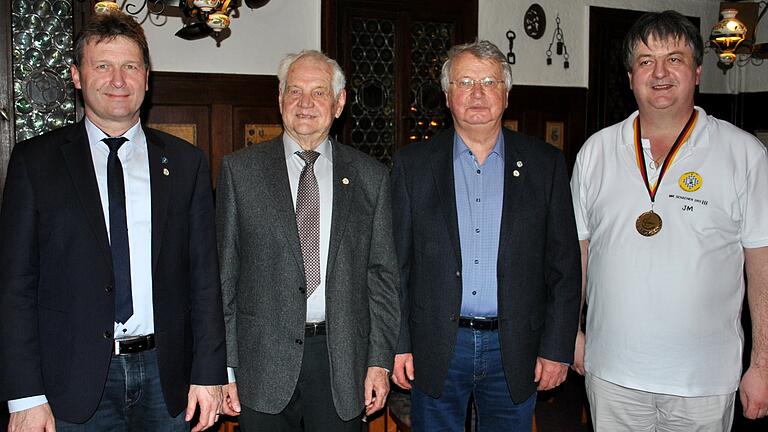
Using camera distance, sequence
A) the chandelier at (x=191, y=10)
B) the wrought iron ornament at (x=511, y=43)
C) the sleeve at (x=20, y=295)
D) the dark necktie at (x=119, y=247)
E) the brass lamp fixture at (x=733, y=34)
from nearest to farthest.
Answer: the sleeve at (x=20, y=295) < the dark necktie at (x=119, y=247) < the chandelier at (x=191, y=10) < the brass lamp fixture at (x=733, y=34) < the wrought iron ornament at (x=511, y=43)

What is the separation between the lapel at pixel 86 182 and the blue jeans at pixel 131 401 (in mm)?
319

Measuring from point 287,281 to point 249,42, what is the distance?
3.83 meters

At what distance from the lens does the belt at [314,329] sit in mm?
2492

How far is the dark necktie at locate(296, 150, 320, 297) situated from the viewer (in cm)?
249

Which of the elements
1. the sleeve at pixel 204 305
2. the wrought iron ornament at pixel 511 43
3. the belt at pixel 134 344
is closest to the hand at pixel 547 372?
the sleeve at pixel 204 305

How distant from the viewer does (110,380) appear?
2207 millimetres

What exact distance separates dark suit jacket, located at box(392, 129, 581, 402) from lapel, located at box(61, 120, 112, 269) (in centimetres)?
106

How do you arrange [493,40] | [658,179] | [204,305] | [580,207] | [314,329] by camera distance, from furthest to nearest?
[493,40]
[580,207]
[658,179]
[314,329]
[204,305]

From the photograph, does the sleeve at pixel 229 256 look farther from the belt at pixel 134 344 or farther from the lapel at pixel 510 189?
the lapel at pixel 510 189

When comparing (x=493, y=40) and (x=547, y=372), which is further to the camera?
(x=493, y=40)

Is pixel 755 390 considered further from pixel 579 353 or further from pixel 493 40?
pixel 493 40

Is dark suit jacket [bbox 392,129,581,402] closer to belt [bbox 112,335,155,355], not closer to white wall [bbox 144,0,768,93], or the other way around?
belt [bbox 112,335,155,355]

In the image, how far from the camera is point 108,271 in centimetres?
218

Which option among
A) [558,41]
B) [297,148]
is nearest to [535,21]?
[558,41]
